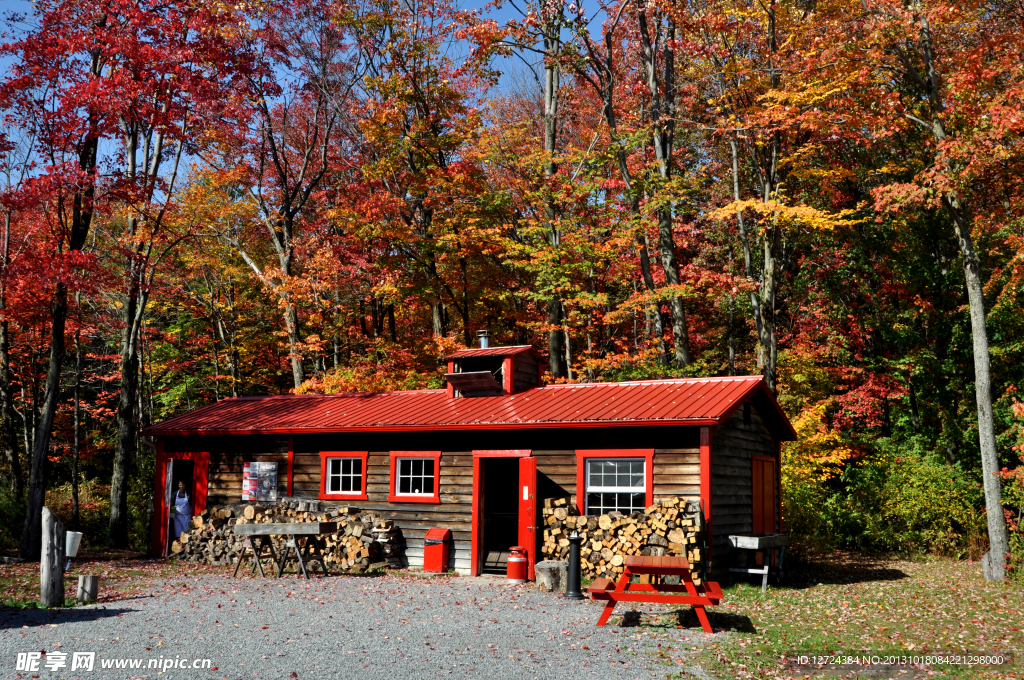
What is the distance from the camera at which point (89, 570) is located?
14.7 m

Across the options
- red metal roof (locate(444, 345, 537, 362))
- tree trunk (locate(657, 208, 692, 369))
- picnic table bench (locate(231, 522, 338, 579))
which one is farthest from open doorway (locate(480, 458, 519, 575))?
tree trunk (locate(657, 208, 692, 369))

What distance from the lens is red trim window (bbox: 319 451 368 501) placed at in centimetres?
1702

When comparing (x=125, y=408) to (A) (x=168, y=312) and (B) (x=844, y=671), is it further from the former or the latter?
(B) (x=844, y=671)

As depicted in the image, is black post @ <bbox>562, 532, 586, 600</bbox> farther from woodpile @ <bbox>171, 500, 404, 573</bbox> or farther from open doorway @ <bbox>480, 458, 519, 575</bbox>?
open doorway @ <bbox>480, 458, 519, 575</bbox>

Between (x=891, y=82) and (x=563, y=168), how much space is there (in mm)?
9672

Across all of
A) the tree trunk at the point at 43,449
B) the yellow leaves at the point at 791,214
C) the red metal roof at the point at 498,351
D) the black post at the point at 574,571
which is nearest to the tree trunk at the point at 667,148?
the yellow leaves at the point at 791,214

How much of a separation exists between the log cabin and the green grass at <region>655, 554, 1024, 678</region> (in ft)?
6.09

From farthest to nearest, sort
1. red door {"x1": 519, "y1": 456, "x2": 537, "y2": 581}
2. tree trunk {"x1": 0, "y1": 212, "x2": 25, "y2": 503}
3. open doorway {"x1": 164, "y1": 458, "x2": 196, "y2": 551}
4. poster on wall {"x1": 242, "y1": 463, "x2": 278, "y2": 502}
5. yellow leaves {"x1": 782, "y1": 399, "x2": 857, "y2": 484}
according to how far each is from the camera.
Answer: tree trunk {"x1": 0, "y1": 212, "x2": 25, "y2": 503}, yellow leaves {"x1": 782, "y1": 399, "x2": 857, "y2": 484}, open doorway {"x1": 164, "y1": 458, "x2": 196, "y2": 551}, poster on wall {"x1": 242, "y1": 463, "x2": 278, "y2": 502}, red door {"x1": 519, "y1": 456, "x2": 537, "y2": 581}

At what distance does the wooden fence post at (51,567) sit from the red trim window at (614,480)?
836cm

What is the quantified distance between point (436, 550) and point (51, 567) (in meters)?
6.94

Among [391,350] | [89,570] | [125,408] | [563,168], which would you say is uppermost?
[563,168]

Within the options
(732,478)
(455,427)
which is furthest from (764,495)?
(455,427)

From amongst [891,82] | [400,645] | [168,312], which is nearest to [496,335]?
[168,312]

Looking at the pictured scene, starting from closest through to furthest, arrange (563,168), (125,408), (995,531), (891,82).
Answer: (995,531), (125,408), (891,82), (563,168)
